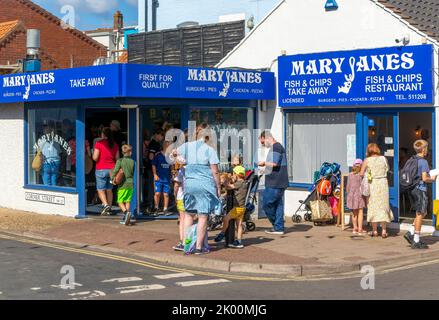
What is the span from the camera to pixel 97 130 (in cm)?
1791

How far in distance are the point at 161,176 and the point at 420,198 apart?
20.1 ft

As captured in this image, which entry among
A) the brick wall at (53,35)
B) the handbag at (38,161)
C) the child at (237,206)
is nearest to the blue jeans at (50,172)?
the handbag at (38,161)

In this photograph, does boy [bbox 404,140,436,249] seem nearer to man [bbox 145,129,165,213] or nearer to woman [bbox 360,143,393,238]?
woman [bbox 360,143,393,238]

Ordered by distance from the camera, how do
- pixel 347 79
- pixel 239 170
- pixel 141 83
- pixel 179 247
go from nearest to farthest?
pixel 179 247
pixel 239 170
pixel 141 83
pixel 347 79

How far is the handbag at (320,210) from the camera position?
15664 mm

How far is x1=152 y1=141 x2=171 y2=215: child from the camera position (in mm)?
16750

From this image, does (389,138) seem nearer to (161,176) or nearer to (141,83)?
(161,176)

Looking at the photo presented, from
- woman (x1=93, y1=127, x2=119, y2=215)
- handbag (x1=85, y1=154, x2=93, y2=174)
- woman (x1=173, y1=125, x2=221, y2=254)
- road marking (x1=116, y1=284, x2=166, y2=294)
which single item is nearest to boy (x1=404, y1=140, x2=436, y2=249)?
woman (x1=173, y1=125, x2=221, y2=254)

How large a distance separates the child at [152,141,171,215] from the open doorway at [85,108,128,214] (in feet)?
4.37

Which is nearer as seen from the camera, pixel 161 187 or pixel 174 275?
pixel 174 275

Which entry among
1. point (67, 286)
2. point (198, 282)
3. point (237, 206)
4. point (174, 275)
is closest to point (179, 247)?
point (237, 206)

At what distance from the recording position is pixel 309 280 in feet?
34.9

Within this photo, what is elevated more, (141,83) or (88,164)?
(141,83)

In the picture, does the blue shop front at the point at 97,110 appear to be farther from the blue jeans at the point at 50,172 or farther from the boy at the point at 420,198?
the boy at the point at 420,198
